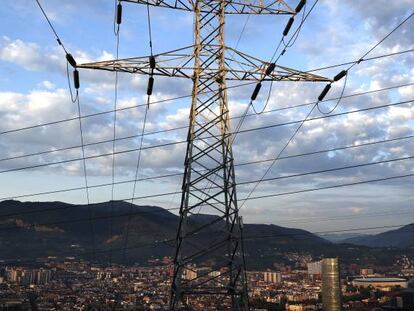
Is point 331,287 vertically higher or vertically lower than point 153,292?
higher

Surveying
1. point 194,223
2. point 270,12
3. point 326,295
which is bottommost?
point 326,295

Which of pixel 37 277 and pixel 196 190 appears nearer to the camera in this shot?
pixel 196 190

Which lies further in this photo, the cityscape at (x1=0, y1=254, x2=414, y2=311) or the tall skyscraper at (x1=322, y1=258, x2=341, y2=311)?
the tall skyscraper at (x1=322, y1=258, x2=341, y2=311)

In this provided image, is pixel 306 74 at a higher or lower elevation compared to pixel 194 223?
higher

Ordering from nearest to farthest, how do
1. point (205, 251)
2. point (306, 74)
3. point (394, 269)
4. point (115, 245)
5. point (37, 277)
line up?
point (205, 251) → point (306, 74) → point (37, 277) → point (394, 269) → point (115, 245)

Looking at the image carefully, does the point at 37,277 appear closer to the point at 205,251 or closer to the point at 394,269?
the point at 205,251

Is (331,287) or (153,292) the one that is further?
(331,287)

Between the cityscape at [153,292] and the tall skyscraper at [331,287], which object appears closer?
the cityscape at [153,292]

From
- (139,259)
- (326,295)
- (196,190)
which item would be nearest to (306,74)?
(196,190)
